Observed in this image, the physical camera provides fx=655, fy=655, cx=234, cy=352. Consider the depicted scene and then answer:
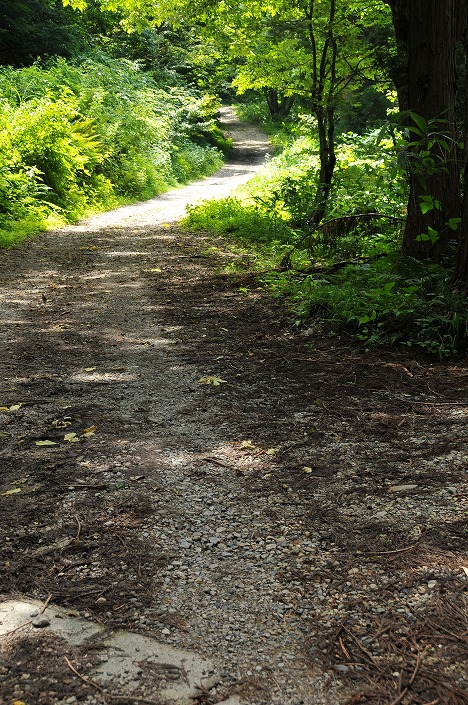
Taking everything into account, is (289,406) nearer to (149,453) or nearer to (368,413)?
(368,413)

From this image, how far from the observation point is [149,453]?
3746 millimetres

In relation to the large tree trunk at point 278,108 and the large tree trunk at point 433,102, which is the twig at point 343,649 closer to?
the large tree trunk at point 433,102

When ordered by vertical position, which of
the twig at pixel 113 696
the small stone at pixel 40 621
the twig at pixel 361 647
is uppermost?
the small stone at pixel 40 621

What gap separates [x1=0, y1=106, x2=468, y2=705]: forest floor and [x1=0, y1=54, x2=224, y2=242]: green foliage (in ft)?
22.6

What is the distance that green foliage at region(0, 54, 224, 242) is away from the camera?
1288 cm

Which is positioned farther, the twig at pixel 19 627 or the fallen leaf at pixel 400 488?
the fallen leaf at pixel 400 488

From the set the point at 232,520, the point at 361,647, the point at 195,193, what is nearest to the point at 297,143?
the point at 195,193

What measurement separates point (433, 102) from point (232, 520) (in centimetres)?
490

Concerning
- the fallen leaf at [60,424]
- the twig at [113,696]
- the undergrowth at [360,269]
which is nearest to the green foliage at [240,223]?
the undergrowth at [360,269]

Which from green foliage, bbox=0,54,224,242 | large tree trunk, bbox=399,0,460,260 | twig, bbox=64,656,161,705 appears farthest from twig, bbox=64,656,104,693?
green foliage, bbox=0,54,224,242

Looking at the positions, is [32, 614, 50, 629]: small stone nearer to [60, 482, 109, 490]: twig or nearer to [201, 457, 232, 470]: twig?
[60, 482, 109, 490]: twig

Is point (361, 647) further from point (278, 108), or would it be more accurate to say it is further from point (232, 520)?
point (278, 108)

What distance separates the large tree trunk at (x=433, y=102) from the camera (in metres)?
6.07

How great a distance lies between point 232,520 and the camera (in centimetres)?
309
